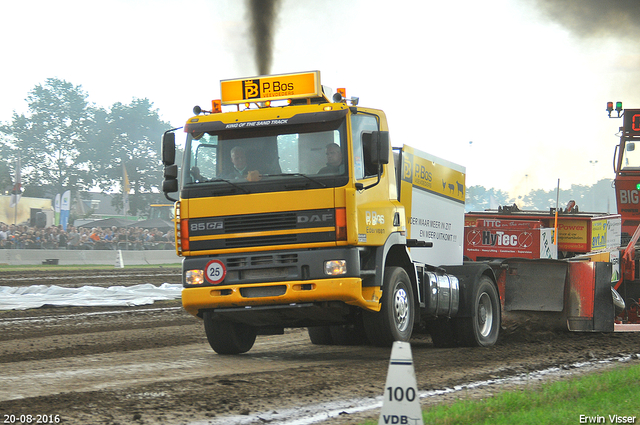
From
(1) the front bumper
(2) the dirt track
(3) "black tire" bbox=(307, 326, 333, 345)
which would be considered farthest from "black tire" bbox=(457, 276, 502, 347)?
(1) the front bumper

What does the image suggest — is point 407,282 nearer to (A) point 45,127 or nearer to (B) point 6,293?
(B) point 6,293

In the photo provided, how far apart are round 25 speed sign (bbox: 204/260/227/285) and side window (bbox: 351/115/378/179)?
1.85 metres

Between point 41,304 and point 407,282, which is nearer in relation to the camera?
point 407,282

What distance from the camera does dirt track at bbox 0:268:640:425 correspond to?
229 inches

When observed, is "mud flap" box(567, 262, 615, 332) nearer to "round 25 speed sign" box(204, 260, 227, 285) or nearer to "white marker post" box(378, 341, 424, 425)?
"round 25 speed sign" box(204, 260, 227, 285)

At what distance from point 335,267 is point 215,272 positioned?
140 cm

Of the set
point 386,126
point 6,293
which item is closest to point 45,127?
point 6,293

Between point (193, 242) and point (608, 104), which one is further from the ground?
point (608, 104)

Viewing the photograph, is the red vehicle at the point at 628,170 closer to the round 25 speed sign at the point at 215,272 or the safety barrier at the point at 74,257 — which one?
the round 25 speed sign at the point at 215,272

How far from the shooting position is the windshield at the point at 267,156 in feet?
27.5

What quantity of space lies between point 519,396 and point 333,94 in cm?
440

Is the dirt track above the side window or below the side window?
below

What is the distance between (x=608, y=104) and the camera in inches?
757

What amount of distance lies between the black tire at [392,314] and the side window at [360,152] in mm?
1257
